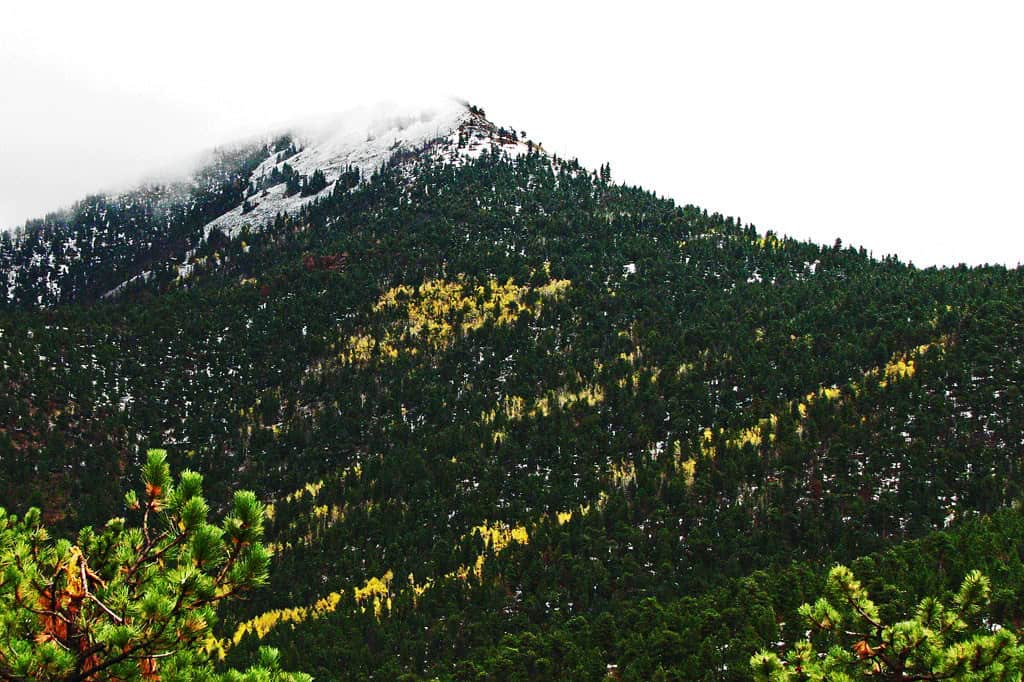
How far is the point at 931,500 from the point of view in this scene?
11850 cm

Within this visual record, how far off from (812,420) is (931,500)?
1085 inches

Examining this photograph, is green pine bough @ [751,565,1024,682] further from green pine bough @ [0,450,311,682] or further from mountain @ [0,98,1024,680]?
mountain @ [0,98,1024,680]

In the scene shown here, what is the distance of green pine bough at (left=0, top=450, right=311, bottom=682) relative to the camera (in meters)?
9.50

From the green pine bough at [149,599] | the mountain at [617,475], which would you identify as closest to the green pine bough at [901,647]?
the green pine bough at [149,599]

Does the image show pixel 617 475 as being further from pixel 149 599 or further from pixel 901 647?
pixel 149 599

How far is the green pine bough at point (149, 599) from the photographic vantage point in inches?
374

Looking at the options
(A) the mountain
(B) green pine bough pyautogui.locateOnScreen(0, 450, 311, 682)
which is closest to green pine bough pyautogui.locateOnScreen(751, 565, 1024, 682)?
(B) green pine bough pyautogui.locateOnScreen(0, 450, 311, 682)

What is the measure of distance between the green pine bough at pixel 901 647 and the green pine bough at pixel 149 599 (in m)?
8.91

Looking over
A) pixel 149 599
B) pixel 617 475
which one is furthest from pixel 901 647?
pixel 617 475

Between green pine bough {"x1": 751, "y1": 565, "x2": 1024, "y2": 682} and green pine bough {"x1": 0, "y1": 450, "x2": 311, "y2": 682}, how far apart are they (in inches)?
351

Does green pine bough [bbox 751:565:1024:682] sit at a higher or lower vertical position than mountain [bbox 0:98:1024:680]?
higher

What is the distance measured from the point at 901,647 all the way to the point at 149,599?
11.4m

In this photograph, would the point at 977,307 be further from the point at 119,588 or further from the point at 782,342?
the point at 119,588

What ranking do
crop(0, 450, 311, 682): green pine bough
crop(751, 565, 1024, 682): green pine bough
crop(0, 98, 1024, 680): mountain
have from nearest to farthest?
crop(0, 450, 311, 682): green pine bough
crop(751, 565, 1024, 682): green pine bough
crop(0, 98, 1024, 680): mountain
